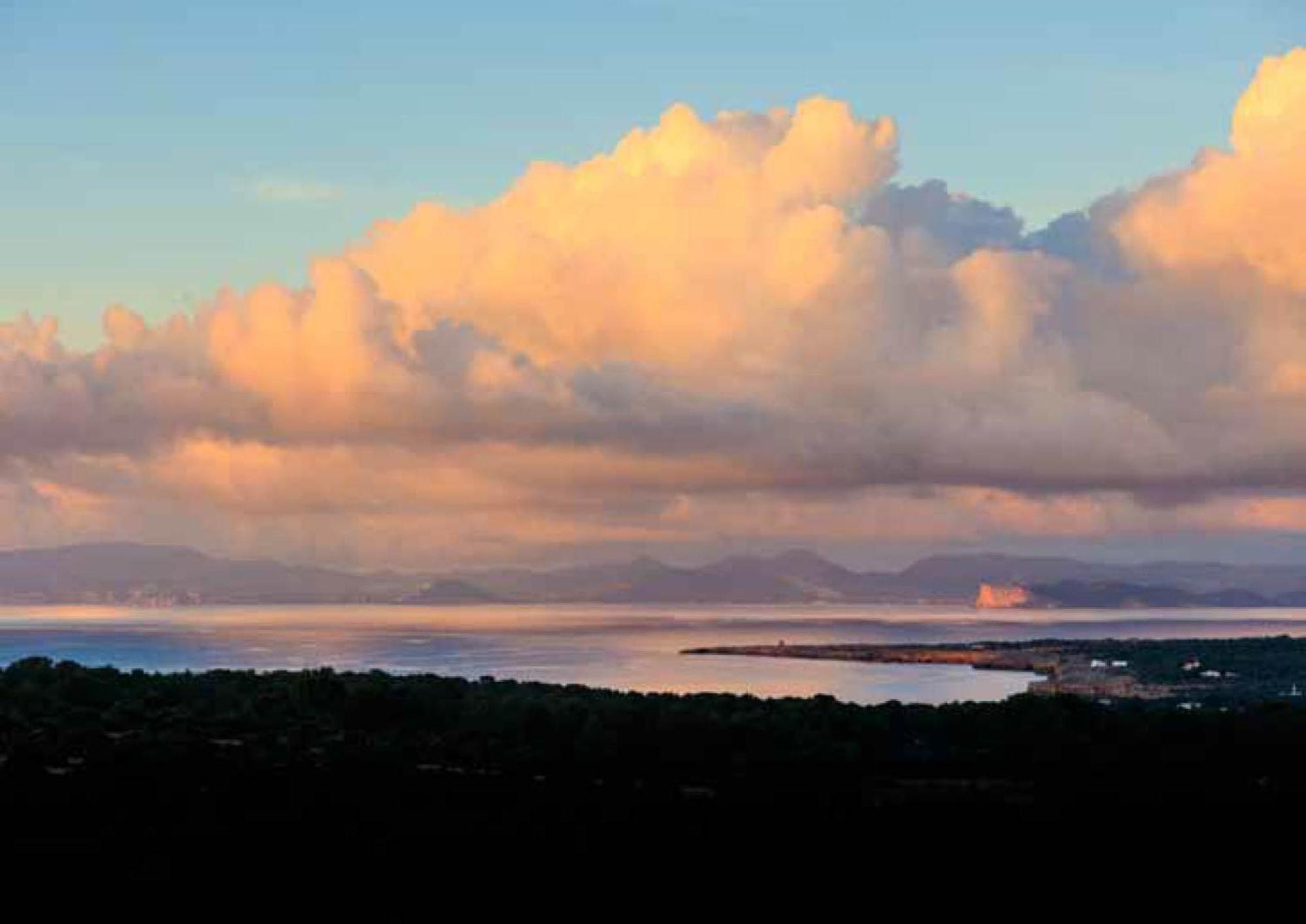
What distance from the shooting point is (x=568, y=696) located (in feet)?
360

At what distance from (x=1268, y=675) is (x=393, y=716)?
133347 millimetres

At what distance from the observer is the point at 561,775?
3046 inches

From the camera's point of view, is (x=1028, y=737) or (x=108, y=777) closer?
(x=108, y=777)

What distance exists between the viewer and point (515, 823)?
202ft

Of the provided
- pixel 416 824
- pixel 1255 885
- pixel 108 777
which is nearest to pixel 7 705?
pixel 108 777

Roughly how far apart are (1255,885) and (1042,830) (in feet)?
37.6

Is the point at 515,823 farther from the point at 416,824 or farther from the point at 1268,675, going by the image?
the point at 1268,675

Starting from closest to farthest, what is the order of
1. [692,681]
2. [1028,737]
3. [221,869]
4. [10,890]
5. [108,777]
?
[10,890] → [221,869] → [108,777] → [1028,737] → [692,681]

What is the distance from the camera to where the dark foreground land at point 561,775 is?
56469 millimetres

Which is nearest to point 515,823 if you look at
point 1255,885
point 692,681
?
point 1255,885

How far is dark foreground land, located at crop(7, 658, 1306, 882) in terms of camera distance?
5647cm

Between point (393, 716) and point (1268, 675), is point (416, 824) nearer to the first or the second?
point (393, 716)

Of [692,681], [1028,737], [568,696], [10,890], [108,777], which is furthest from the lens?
[692,681]

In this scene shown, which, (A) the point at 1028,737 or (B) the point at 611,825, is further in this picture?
(A) the point at 1028,737
